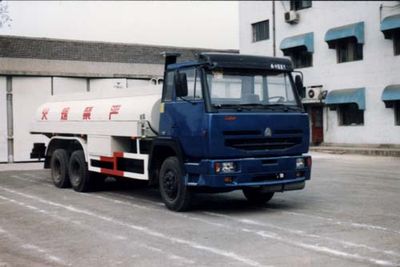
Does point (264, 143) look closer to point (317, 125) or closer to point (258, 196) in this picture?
point (258, 196)

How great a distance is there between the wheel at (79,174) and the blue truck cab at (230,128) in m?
3.53

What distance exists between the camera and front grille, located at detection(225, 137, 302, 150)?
9.99 metres

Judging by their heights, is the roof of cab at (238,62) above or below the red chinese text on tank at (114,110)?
above

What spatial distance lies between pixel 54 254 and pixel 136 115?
470cm

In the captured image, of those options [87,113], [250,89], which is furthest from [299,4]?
[250,89]

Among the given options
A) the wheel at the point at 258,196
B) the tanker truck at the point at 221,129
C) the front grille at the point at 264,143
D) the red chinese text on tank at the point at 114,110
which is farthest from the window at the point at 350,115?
the front grille at the point at 264,143

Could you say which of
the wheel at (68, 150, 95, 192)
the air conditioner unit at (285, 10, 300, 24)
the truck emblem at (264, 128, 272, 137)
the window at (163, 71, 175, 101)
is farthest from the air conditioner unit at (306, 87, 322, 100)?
the truck emblem at (264, 128, 272, 137)

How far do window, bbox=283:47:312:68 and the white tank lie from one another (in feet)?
61.7

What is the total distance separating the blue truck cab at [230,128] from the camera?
9.91 meters

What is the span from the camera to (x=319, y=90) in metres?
30.5

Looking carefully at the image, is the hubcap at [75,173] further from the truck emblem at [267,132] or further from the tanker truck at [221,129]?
the truck emblem at [267,132]

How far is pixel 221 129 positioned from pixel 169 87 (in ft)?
5.53

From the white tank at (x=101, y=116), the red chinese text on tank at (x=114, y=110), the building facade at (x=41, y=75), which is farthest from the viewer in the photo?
the building facade at (x=41, y=75)

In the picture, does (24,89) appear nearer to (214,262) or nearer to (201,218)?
(201,218)
